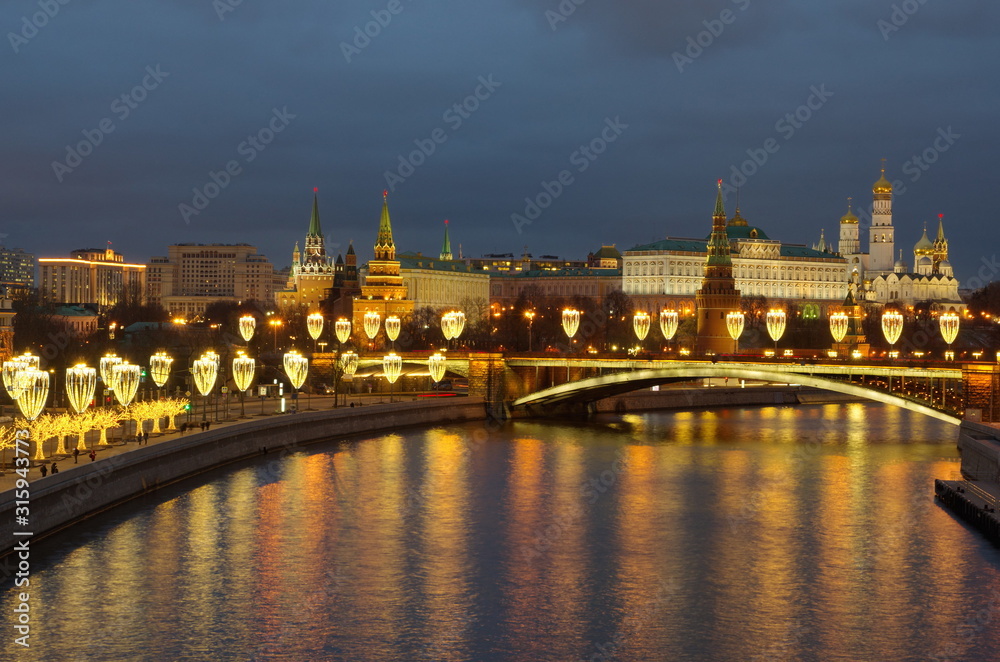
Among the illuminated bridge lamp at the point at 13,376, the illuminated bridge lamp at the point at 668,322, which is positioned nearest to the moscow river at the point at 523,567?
the illuminated bridge lamp at the point at 13,376

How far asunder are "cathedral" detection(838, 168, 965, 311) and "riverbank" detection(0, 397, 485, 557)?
110 m

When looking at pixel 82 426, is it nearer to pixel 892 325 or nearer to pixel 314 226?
pixel 892 325

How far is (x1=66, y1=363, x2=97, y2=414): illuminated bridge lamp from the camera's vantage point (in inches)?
1407

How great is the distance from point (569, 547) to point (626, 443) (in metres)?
20.1

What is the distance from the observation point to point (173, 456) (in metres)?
35.1

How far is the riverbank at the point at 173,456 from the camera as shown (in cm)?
2733

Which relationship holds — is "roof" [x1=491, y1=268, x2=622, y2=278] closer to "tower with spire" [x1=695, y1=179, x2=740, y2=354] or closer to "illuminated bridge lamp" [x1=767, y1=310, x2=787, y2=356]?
"tower with spire" [x1=695, y1=179, x2=740, y2=354]

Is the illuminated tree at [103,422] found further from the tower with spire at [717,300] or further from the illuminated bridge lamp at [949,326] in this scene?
the tower with spire at [717,300]

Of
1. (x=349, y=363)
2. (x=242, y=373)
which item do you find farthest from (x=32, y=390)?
(x=349, y=363)

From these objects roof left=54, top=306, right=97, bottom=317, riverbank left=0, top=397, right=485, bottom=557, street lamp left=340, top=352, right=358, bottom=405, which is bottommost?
riverbank left=0, top=397, right=485, bottom=557

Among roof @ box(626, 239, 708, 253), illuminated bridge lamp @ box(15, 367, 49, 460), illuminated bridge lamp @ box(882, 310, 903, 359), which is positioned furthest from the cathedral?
illuminated bridge lamp @ box(15, 367, 49, 460)

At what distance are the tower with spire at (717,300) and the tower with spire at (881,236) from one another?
234 ft

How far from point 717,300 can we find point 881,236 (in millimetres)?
74810

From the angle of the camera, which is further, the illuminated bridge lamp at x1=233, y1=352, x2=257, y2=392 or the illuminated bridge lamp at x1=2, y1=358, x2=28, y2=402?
the illuminated bridge lamp at x1=233, y1=352, x2=257, y2=392
